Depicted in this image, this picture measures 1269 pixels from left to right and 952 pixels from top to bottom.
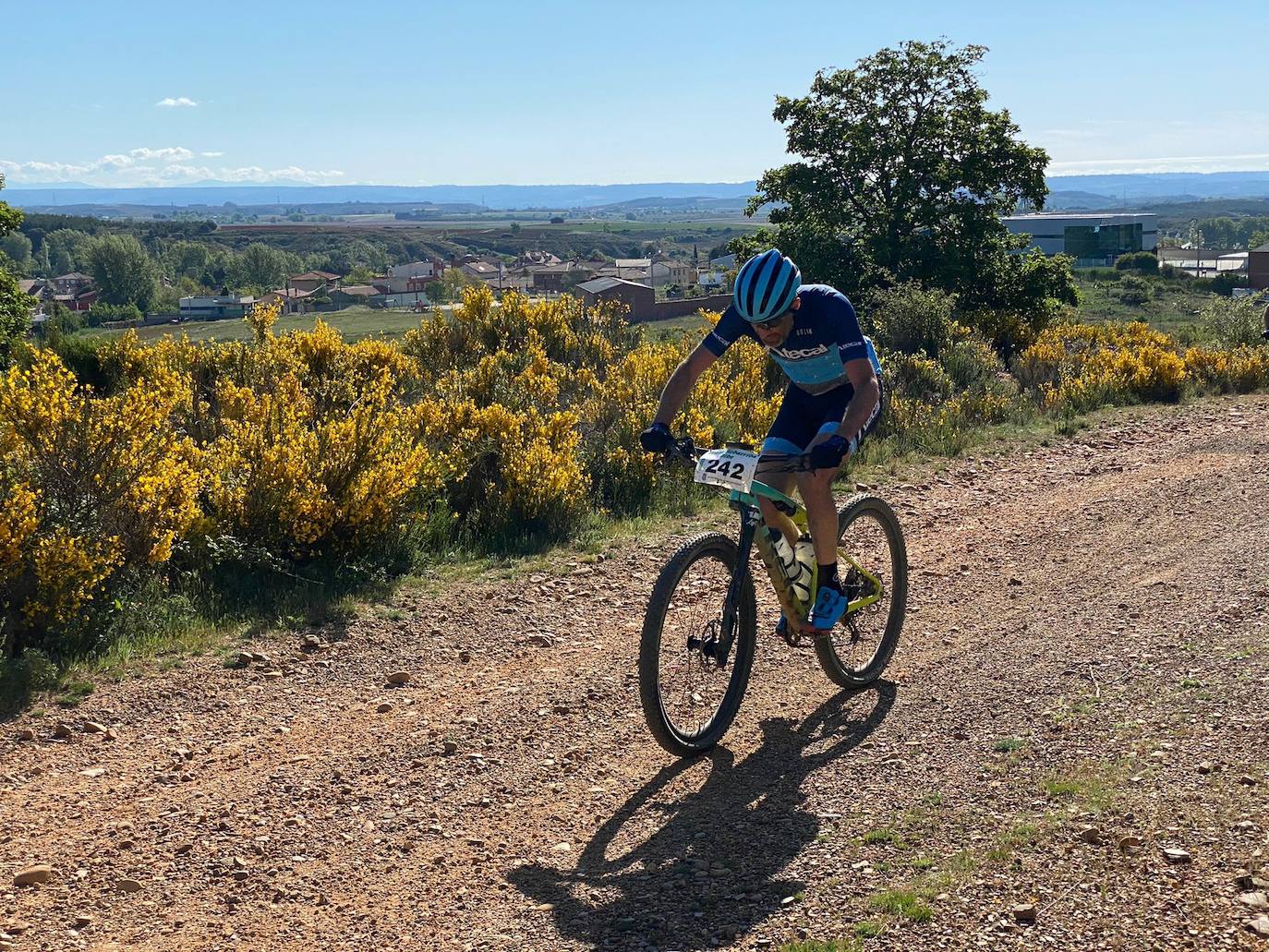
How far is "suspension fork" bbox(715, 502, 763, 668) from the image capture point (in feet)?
16.5

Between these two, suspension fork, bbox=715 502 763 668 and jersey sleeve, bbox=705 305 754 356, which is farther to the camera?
jersey sleeve, bbox=705 305 754 356

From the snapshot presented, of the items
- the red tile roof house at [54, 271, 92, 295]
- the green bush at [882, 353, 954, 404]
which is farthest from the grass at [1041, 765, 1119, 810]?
the red tile roof house at [54, 271, 92, 295]

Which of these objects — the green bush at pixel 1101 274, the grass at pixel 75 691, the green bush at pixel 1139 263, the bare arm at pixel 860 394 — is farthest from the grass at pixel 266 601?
the green bush at pixel 1139 263

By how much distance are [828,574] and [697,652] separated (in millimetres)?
735

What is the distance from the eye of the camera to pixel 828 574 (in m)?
5.26

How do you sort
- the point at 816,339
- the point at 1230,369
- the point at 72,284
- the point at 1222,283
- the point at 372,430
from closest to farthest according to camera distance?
the point at 816,339 < the point at 372,430 < the point at 1230,369 < the point at 1222,283 < the point at 72,284

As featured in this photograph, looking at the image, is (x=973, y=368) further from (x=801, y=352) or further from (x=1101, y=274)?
(x=1101, y=274)

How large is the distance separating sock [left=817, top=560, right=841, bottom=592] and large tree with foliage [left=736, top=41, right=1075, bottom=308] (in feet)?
63.4

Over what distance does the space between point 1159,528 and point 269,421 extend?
6.92m

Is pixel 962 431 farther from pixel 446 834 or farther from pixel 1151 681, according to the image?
pixel 446 834

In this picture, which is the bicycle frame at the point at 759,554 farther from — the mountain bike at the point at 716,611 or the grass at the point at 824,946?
the grass at the point at 824,946

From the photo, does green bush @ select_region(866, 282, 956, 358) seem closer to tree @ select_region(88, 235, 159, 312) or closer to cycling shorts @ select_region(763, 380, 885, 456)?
cycling shorts @ select_region(763, 380, 885, 456)

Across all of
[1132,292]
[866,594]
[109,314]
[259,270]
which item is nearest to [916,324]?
[866,594]

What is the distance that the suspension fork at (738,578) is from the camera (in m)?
5.02
